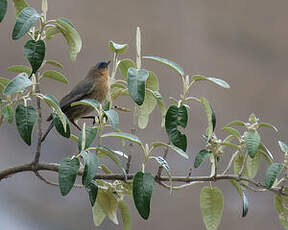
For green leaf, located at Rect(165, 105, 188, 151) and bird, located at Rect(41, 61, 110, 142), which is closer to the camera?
green leaf, located at Rect(165, 105, 188, 151)

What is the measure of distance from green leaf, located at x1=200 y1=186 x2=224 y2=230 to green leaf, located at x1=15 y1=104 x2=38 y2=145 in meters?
0.29

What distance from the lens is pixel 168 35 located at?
3545 millimetres

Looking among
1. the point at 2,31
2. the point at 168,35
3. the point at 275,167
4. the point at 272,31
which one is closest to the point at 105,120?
the point at 275,167

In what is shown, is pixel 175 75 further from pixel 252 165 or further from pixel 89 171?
pixel 89 171

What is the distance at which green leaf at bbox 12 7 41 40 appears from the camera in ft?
2.37

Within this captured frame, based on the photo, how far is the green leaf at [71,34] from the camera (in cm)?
80

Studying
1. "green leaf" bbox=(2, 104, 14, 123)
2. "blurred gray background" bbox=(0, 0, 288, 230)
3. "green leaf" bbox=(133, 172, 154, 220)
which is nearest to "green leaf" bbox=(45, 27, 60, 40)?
"green leaf" bbox=(2, 104, 14, 123)

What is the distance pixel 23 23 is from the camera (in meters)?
0.73

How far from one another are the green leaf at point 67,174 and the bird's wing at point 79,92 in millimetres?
692

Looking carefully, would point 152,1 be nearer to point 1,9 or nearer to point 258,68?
point 258,68

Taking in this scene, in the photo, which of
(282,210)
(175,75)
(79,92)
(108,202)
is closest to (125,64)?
(108,202)

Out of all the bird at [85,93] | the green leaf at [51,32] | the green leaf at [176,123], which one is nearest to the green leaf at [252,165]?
the green leaf at [176,123]

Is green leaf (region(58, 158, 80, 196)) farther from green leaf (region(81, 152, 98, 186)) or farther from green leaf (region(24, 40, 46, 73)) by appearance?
green leaf (region(24, 40, 46, 73))

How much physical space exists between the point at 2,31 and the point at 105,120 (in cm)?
249
